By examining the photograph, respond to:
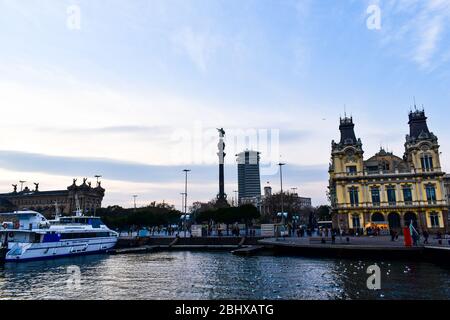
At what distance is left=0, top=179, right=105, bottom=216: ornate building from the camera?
13800cm

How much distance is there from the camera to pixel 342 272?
96.8 feet

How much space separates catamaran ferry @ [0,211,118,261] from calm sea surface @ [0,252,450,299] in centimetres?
869

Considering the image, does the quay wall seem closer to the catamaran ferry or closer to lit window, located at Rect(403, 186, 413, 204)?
the catamaran ferry

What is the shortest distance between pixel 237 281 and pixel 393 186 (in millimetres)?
49776

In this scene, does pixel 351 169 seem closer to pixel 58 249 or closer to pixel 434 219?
pixel 434 219

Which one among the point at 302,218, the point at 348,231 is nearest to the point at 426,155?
the point at 348,231

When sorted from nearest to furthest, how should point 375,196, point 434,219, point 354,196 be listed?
1. point 434,219
2. point 375,196
3. point 354,196

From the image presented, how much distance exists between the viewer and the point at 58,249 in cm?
5047

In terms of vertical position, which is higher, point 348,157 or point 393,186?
point 348,157

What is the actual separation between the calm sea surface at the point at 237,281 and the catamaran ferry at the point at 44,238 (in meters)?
8.69

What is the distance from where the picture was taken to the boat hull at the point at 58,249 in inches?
1777

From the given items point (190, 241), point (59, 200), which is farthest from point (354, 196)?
point (59, 200)
